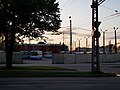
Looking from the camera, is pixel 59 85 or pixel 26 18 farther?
pixel 26 18

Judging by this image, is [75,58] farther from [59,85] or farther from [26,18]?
[59,85]

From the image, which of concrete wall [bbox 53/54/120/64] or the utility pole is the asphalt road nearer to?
the utility pole

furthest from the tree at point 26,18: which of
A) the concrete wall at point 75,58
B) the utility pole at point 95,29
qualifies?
the concrete wall at point 75,58

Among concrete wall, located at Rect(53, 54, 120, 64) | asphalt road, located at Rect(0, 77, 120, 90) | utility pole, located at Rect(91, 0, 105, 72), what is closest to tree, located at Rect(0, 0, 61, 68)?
utility pole, located at Rect(91, 0, 105, 72)

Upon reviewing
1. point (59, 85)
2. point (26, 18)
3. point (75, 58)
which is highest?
point (26, 18)

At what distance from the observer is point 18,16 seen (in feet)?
109

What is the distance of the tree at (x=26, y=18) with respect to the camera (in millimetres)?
32250

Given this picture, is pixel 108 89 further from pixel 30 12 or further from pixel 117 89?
pixel 30 12

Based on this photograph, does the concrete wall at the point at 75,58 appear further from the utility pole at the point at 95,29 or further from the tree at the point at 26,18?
the utility pole at the point at 95,29

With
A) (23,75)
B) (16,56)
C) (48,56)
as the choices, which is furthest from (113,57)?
(23,75)

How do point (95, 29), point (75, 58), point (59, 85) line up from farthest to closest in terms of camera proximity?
point (75, 58), point (95, 29), point (59, 85)

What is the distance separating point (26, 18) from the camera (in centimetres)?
3334

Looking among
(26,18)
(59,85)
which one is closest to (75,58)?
(26,18)

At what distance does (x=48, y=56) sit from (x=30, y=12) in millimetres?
78993
